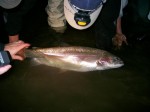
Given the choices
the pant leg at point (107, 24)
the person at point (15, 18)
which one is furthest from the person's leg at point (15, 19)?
the pant leg at point (107, 24)

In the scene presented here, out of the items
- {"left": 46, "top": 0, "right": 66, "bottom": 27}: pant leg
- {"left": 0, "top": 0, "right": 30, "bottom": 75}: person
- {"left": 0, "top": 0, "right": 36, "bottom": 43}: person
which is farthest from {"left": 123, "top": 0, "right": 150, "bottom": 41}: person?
{"left": 0, "top": 0, "right": 30, "bottom": 75}: person

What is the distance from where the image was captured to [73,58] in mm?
3531

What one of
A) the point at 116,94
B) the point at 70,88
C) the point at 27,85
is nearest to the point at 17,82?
the point at 27,85

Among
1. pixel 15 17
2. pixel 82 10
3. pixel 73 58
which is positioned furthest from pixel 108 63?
pixel 15 17

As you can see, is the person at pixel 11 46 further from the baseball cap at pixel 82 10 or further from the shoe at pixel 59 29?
the shoe at pixel 59 29

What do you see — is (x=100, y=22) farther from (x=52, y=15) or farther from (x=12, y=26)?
(x=12, y=26)

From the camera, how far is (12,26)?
371 centimetres

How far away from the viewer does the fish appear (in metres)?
3.45

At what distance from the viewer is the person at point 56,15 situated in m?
4.02

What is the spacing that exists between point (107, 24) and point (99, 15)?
7.6 inches

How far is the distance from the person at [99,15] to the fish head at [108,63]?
0.52 m

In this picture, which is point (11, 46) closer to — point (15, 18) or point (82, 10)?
point (15, 18)

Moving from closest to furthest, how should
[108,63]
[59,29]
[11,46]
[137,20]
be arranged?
[11,46], [108,63], [59,29], [137,20]

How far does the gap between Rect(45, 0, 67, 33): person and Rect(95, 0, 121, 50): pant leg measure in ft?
1.91
